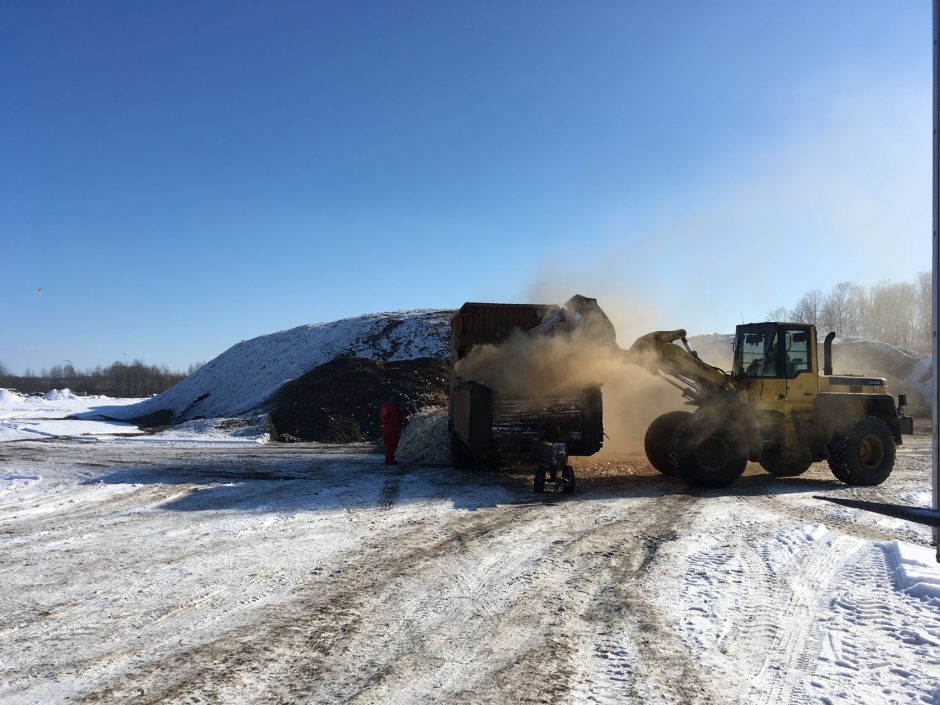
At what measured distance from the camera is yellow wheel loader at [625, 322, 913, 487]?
36.9 feet

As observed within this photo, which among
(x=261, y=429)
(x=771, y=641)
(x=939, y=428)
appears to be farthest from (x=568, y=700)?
(x=261, y=429)

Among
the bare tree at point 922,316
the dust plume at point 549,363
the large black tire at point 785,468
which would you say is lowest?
the large black tire at point 785,468

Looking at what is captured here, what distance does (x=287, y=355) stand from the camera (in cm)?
3916

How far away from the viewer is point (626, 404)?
62.0ft

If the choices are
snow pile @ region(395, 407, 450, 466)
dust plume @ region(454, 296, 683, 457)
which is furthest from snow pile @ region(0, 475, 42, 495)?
dust plume @ region(454, 296, 683, 457)

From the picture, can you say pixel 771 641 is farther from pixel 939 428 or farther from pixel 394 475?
pixel 394 475

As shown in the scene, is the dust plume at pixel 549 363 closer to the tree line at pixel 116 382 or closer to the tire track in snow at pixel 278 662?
the tire track in snow at pixel 278 662

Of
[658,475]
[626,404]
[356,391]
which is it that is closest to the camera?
[658,475]

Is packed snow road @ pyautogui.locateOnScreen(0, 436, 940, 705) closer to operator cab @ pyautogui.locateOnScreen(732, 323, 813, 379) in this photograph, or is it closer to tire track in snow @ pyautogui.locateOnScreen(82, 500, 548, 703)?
tire track in snow @ pyautogui.locateOnScreen(82, 500, 548, 703)

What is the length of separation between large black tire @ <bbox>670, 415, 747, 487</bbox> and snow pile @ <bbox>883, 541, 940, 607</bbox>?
Answer: 4.23 m

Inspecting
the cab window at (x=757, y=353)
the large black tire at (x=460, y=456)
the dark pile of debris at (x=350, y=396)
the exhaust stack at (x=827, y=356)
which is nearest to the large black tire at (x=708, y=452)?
the cab window at (x=757, y=353)

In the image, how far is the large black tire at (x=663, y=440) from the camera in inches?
491

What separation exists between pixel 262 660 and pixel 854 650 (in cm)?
388

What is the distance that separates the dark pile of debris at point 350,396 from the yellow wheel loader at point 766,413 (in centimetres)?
1572
